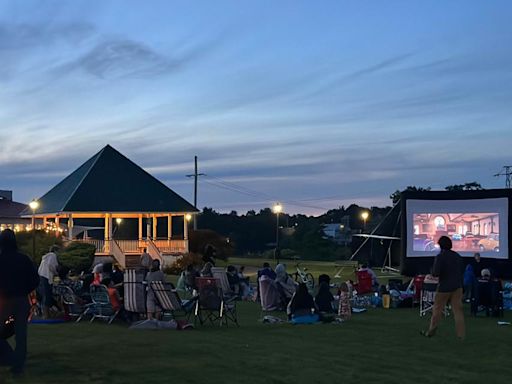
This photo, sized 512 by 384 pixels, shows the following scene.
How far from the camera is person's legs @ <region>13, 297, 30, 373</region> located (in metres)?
7.55

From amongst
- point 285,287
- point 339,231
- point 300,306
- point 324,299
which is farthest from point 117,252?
point 339,231

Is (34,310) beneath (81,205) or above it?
beneath

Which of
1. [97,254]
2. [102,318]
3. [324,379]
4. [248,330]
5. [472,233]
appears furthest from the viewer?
[97,254]

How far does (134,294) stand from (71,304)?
1612 mm

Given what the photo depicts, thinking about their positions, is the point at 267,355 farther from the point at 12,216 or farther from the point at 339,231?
the point at 339,231

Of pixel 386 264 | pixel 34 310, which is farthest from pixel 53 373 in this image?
pixel 386 264

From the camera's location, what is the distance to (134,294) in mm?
12727

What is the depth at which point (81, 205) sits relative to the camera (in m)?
33.6

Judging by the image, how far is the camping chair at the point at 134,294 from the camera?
12.7m

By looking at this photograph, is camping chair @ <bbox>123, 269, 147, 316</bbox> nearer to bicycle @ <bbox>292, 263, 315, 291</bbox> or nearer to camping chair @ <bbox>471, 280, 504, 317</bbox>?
bicycle @ <bbox>292, 263, 315, 291</bbox>

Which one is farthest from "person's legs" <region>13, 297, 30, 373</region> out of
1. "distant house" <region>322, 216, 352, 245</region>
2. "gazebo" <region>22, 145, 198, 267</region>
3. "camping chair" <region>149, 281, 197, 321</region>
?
"distant house" <region>322, 216, 352, 245</region>

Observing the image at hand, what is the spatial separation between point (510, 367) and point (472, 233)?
16.9m

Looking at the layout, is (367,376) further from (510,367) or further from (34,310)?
(34,310)

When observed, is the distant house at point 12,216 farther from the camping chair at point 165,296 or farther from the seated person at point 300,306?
the camping chair at point 165,296
